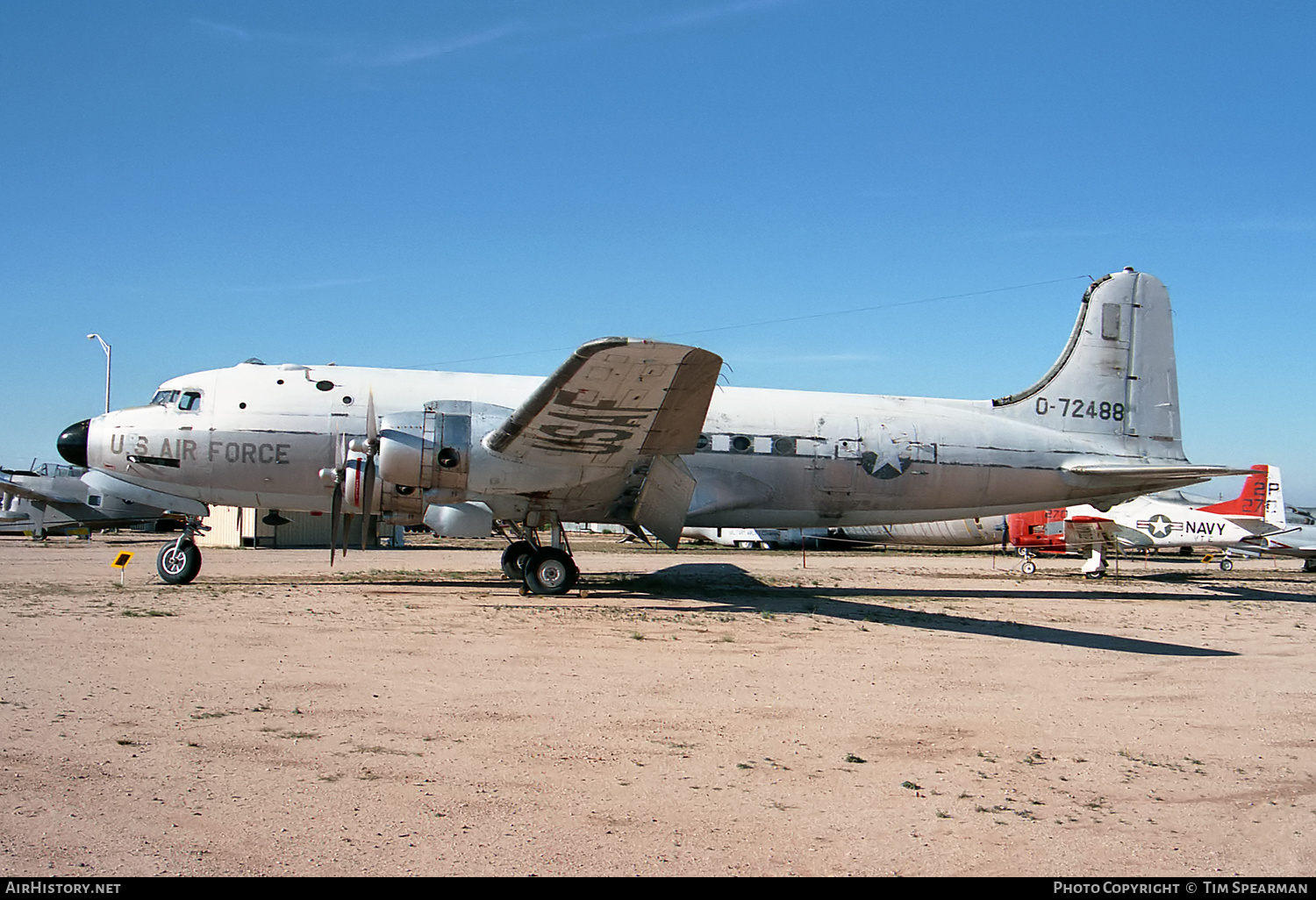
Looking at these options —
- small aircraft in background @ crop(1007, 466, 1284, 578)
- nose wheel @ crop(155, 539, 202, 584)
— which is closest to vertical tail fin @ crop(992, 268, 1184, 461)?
small aircraft in background @ crop(1007, 466, 1284, 578)

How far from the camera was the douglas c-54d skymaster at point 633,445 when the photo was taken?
13016 mm

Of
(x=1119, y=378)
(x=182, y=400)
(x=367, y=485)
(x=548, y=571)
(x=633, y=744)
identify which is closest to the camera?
(x=633, y=744)

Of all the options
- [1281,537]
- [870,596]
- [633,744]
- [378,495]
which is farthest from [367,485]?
[1281,537]

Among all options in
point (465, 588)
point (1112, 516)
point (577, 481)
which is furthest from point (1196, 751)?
point (1112, 516)

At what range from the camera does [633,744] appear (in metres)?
5.58

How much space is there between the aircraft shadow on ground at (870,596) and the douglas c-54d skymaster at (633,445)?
142 cm

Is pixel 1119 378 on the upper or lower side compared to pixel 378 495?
upper

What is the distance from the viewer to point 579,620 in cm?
1141

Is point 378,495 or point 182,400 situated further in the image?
point 182,400

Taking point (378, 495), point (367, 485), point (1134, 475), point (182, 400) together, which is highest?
point (182, 400)

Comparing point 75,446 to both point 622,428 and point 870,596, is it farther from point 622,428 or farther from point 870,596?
point 870,596

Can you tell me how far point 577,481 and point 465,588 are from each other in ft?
11.1

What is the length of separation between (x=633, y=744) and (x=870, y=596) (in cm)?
1163

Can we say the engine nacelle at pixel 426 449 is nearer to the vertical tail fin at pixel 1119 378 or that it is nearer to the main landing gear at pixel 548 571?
the main landing gear at pixel 548 571
